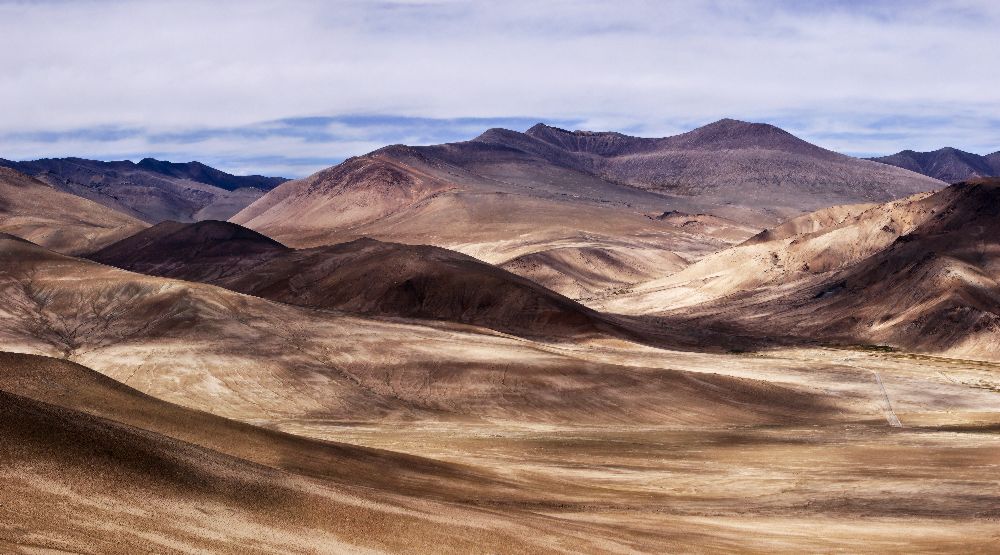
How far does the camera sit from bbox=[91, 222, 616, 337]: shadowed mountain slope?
384 ft

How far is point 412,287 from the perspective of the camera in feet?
404

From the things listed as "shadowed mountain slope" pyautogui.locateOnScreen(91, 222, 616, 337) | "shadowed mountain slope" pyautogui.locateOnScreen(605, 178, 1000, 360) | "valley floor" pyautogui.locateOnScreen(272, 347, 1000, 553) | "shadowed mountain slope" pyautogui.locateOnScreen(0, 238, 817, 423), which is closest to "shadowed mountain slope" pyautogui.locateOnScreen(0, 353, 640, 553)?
"valley floor" pyautogui.locateOnScreen(272, 347, 1000, 553)

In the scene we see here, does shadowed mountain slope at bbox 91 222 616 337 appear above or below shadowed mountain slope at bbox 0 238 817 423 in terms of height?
above

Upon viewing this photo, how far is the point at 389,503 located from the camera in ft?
94.5

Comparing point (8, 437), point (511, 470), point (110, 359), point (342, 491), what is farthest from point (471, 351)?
point (8, 437)

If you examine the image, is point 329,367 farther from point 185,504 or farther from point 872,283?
point 872,283

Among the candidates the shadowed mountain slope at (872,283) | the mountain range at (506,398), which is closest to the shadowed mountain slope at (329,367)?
the mountain range at (506,398)

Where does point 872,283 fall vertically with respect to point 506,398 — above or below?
above

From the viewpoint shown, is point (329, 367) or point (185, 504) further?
point (329, 367)

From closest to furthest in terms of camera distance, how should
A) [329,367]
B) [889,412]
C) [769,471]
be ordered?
[769,471]
[889,412]
[329,367]

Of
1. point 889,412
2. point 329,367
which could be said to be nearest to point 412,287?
point 329,367

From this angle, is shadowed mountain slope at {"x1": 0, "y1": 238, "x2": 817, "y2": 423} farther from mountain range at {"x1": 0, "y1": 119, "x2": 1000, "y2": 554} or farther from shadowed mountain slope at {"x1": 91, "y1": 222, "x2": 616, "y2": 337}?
shadowed mountain slope at {"x1": 91, "y1": 222, "x2": 616, "y2": 337}

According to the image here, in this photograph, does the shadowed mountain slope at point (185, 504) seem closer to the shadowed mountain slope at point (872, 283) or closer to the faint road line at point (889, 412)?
the faint road line at point (889, 412)

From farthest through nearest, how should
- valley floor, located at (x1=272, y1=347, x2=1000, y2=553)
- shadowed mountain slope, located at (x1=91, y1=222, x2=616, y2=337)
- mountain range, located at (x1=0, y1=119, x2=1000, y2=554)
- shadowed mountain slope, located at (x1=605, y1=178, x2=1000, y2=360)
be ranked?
shadowed mountain slope, located at (x1=605, y1=178, x2=1000, y2=360) → shadowed mountain slope, located at (x1=91, y1=222, x2=616, y2=337) → valley floor, located at (x1=272, y1=347, x2=1000, y2=553) → mountain range, located at (x1=0, y1=119, x2=1000, y2=554)
